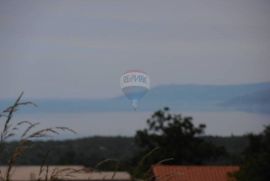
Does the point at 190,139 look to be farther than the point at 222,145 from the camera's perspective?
Yes

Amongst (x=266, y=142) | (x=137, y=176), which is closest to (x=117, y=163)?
(x=137, y=176)

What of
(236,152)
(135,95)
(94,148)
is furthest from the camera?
(236,152)

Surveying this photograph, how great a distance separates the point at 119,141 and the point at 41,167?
15.0 meters

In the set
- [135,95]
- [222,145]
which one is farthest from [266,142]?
[135,95]

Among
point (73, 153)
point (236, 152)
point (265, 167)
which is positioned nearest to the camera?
point (265, 167)

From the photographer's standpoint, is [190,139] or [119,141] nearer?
[119,141]

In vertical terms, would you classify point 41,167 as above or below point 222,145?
below

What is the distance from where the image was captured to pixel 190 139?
23.4 meters

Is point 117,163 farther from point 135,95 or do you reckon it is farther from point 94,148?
point 94,148

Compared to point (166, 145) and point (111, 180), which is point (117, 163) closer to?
point (111, 180)

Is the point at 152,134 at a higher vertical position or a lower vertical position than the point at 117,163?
higher

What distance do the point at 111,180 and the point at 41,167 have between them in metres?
0.13

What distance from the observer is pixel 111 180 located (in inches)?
50.3

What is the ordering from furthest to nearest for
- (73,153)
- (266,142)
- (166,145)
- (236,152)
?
(166,145)
(236,152)
(266,142)
(73,153)
